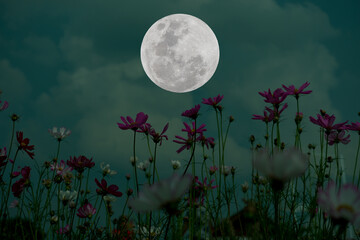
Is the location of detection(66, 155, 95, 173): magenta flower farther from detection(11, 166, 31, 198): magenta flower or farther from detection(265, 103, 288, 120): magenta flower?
detection(265, 103, 288, 120): magenta flower

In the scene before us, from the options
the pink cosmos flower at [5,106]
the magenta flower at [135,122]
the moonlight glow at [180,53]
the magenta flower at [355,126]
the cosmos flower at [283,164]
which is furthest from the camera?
the moonlight glow at [180,53]

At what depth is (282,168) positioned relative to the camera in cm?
64

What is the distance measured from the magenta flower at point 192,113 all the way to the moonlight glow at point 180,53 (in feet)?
7.62

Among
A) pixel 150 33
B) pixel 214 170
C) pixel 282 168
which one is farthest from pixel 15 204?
pixel 150 33

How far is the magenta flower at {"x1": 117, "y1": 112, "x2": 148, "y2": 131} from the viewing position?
5.53 ft

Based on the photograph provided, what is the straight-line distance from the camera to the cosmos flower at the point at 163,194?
67cm

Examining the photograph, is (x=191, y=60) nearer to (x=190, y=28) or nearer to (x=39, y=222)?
(x=190, y=28)

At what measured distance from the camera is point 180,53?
13.5 feet

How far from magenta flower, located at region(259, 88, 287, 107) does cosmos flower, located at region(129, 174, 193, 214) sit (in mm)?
1188

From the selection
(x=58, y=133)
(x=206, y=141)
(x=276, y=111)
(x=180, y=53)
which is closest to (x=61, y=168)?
(x=58, y=133)

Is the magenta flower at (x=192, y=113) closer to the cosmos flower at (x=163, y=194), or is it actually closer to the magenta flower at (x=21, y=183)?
the magenta flower at (x=21, y=183)

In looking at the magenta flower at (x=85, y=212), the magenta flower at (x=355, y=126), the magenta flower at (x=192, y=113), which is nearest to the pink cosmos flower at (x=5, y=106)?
the magenta flower at (x=85, y=212)

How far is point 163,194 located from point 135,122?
104 centimetres

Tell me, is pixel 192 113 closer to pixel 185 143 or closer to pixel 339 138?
pixel 185 143
